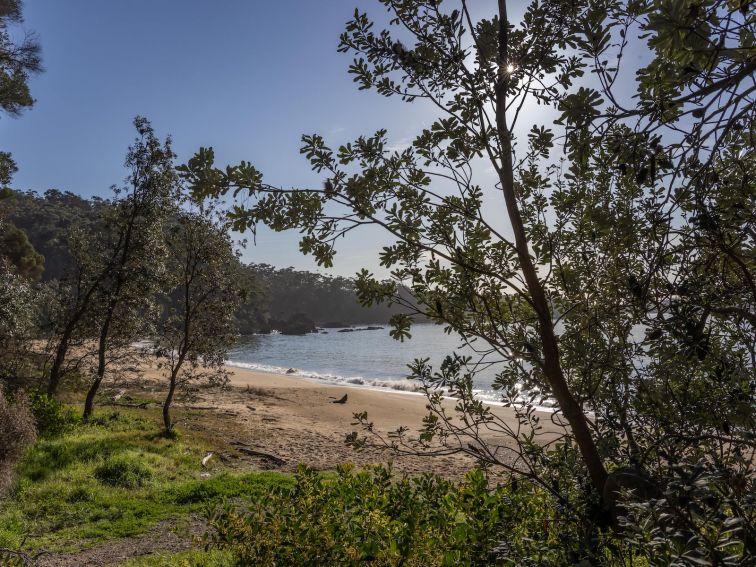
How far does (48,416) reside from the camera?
11312mm

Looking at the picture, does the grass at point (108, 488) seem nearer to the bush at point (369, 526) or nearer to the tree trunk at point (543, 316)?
the bush at point (369, 526)

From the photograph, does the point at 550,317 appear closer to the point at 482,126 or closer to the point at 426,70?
the point at 482,126

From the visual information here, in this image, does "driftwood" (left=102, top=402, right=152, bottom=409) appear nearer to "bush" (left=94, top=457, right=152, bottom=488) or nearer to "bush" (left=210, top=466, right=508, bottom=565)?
"bush" (left=94, top=457, right=152, bottom=488)

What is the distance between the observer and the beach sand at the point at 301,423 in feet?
44.4

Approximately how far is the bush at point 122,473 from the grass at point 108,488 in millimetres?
18

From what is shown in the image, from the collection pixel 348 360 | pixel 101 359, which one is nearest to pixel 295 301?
pixel 348 360

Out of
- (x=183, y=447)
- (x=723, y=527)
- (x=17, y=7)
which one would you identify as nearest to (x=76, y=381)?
(x=183, y=447)

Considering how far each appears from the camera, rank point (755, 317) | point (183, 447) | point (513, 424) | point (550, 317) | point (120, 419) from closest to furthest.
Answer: point (755, 317), point (550, 317), point (183, 447), point (120, 419), point (513, 424)

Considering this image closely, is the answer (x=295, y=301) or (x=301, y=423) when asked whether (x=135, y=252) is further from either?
(x=295, y=301)

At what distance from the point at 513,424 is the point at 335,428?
8.41 metres

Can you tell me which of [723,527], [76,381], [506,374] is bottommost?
[76,381]

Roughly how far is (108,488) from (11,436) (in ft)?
8.72

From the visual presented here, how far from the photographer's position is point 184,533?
23.5 ft

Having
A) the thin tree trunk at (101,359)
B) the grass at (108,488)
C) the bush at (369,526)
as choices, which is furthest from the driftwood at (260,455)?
the bush at (369,526)
